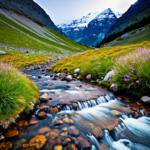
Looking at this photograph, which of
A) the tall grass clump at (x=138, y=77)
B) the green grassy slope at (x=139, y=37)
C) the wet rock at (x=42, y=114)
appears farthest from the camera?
the green grassy slope at (x=139, y=37)

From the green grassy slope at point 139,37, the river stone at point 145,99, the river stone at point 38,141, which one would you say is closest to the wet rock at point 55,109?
the river stone at point 38,141

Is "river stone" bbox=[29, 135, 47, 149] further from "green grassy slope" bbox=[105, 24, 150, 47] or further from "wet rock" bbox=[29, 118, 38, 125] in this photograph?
"green grassy slope" bbox=[105, 24, 150, 47]

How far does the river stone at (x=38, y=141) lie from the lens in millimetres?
2480

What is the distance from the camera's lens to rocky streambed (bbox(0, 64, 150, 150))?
2570 millimetres

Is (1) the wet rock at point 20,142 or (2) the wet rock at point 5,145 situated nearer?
(2) the wet rock at point 5,145

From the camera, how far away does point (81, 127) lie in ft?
10.5

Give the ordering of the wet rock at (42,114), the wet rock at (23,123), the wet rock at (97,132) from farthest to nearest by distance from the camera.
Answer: the wet rock at (42,114) < the wet rock at (23,123) < the wet rock at (97,132)

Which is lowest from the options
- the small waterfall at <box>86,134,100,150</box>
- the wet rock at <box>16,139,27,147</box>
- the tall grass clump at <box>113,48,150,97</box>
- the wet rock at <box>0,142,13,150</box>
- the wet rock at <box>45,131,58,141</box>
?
the wet rock at <box>0,142,13,150</box>

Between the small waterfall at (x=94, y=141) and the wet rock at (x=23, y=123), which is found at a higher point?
the small waterfall at (x=94, y=141)

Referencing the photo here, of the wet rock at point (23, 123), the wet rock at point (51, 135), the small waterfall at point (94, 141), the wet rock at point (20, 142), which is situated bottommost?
the wet rock at point (20, 142)

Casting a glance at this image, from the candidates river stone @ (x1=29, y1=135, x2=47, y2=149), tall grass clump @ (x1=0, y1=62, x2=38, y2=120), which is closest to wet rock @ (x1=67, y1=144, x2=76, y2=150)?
river stone @ (x1=29, y1=135, x2=47, y2=149)

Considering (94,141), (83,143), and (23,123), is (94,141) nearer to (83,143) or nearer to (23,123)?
(83,143)

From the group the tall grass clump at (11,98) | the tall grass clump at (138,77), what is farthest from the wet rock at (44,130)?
the tall grass clump at (138,77)

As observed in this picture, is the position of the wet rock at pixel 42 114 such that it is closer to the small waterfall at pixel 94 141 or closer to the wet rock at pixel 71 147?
the wet rock at pixel 71 147
